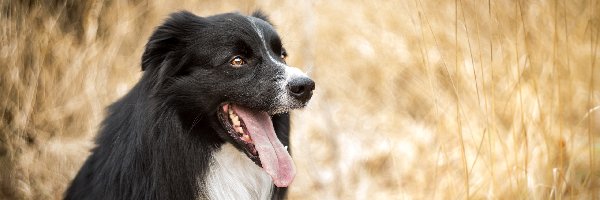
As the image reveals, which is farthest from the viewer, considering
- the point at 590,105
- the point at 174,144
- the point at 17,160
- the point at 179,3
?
the point at 179,3

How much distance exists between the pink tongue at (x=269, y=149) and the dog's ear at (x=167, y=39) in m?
0.48

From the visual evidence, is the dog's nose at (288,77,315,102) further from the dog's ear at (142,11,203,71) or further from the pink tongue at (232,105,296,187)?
the dog's ear at (142,11,203,71)

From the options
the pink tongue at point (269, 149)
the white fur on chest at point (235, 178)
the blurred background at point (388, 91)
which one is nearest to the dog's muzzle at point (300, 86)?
the pink tongue at point (269, 149)

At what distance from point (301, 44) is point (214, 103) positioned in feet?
13.5

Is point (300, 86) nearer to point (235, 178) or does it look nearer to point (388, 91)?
point (235, 178)

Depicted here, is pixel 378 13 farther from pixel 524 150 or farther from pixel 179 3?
pixel 524 150

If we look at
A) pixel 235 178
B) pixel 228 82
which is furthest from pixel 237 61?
pixel 235 178

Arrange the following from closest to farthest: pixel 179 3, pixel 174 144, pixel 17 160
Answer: pixel 174 144, pixel 17 160, pixel 179 3

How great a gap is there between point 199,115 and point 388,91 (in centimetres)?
404

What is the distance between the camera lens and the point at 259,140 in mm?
3492

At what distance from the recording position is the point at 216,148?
358 centimetres

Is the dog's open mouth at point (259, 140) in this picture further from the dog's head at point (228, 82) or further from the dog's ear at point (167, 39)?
the dog's ear at point (167, 39)

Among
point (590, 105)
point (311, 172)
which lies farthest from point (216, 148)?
point (311, 172)

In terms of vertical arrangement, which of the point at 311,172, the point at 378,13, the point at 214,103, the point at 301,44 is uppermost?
the point at 214,103
